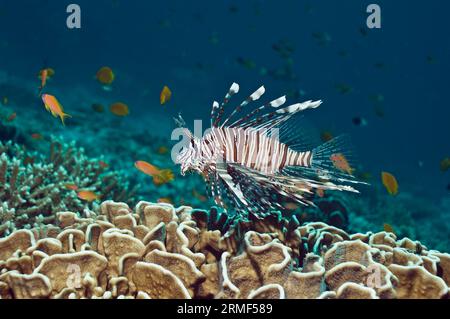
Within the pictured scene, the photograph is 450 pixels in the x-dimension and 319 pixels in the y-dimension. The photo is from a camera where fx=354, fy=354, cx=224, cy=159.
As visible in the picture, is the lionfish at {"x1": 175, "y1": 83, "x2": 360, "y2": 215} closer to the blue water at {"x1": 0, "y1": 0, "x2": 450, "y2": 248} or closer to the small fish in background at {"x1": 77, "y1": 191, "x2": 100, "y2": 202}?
the small fish in background at {"x1": 77, "y1": 191, "x2": 100, "y2": 202}

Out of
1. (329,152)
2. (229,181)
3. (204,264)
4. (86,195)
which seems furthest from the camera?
(86,195)

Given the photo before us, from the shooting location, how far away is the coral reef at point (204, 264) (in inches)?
89.4

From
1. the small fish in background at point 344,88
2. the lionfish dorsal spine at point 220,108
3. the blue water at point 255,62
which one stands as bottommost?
the lionfish dorsal spine at point 220,108

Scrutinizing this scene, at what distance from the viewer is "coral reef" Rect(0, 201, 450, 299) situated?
2.27 meters

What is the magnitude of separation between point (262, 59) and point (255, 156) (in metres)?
44.8

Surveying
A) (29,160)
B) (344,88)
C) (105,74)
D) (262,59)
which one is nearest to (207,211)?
(29,160)

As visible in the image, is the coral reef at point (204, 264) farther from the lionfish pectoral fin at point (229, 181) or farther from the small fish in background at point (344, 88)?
the small fish in background at point (344, 88)

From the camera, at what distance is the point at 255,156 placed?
111 inches

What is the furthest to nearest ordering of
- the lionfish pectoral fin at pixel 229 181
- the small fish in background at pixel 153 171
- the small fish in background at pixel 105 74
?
the small fish in background at pixel 105 74, the small fish in background at pixel 153 171, the lionfish pectoral fin at pixel 229 181

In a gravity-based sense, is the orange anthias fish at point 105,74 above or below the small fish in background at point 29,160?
above

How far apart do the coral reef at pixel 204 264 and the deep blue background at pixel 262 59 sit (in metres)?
11.7

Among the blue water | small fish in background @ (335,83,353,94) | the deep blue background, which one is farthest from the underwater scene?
the deep blue background

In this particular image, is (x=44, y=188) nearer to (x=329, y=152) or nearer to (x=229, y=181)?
(x=229, y=181)

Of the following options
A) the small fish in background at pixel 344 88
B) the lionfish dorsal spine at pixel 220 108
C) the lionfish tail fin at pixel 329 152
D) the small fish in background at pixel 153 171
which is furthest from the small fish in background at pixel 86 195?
the small fish in background at pixel 344 88
